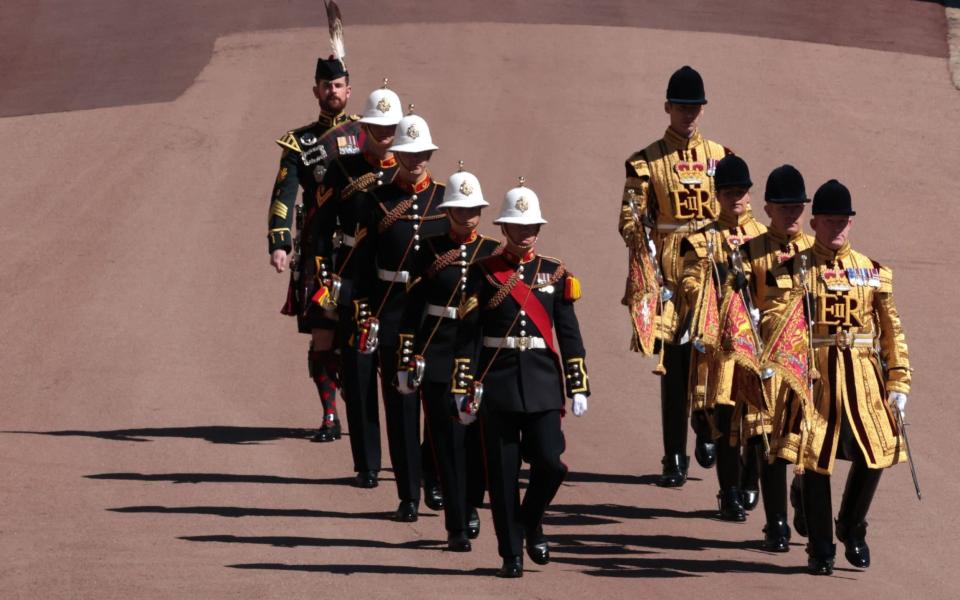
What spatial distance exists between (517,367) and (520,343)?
14 centimetres

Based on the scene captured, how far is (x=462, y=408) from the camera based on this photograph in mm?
11070

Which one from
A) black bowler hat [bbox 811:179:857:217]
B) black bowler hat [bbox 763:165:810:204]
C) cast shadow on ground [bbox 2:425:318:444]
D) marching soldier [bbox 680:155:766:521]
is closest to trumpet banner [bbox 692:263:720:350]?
marching soldier [bbox 680:155:766:521]

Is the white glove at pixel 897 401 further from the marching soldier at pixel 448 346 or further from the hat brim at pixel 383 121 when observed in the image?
the hat brim at pixel 383 121

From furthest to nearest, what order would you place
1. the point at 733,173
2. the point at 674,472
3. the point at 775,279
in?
the point at 674,472 → the point at 733,173 → the point at 775,279

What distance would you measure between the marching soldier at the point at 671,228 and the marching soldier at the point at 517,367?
2925 mm

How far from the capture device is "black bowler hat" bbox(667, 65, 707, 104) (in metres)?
14.2

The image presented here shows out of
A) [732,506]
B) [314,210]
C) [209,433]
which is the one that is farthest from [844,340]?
[209,433]

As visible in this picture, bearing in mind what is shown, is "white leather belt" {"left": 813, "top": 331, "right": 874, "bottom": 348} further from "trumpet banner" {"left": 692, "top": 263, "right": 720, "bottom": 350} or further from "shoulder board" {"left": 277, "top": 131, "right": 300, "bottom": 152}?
"shoulder board" {"left": 277, "top": 131, "right": 300, "bottom": 152}

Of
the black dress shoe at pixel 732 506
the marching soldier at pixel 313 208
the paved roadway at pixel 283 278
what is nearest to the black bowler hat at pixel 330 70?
the marching soldier at pixel 313 208

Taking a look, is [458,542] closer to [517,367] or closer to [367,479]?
[517,367]

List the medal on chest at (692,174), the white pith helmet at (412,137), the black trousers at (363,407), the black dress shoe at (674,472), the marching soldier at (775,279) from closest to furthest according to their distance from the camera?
the marching soldier at (775,279)
the white pith helmet at (412,137)
the black trousers at (363,407)
the black dress shoe at (674,472)
the medal on chest at (692,174)

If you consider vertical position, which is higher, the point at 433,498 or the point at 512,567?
the point at 433,498

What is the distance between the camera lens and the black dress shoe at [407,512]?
12.5m

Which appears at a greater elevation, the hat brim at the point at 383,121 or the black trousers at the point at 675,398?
the hat brim at the point at 383,121
